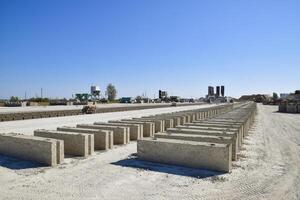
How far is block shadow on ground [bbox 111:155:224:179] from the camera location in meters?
7.26

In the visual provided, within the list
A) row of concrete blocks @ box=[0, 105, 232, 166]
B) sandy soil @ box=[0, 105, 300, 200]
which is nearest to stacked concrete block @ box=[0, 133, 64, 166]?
row of concrete blocks @ box=[0, 105, 232, 166]

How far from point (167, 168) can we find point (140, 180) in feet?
4.15

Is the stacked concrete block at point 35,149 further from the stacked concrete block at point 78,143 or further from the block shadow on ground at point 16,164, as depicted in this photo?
the stacked concrete block at point 78,143

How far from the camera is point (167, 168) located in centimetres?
780

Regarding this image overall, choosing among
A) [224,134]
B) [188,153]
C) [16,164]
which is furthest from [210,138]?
[16,164]

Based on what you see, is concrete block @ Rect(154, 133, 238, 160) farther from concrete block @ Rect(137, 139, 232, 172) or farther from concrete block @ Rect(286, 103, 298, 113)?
concrete block @ Rect(286, 103, 298, 113)

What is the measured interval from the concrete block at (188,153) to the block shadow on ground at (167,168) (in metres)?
0.17

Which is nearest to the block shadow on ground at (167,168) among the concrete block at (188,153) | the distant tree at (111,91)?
the concrete block at (188,153)

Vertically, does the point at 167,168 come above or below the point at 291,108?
below

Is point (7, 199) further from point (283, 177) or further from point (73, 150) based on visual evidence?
point (283, 177)

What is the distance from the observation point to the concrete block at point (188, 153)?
7.52 metres

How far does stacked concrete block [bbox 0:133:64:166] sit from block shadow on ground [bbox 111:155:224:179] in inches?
65.5

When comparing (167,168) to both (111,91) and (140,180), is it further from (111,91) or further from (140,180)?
(111,91)

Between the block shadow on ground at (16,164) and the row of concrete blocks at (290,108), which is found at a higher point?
the row of concrete blocks at (290,108)
